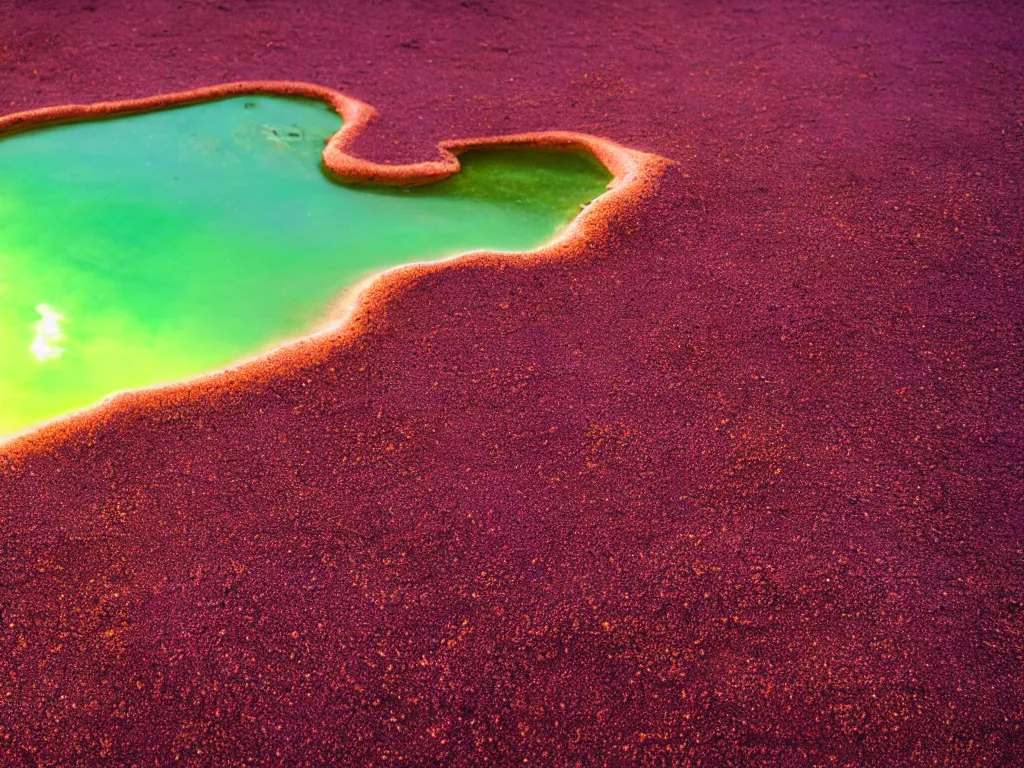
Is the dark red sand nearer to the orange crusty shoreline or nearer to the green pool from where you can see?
the orange crusty shoreline

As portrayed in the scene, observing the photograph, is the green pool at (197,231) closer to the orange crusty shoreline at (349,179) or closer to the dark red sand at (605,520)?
the orange crusty shoreline at (349,179)

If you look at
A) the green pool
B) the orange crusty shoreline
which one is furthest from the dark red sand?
the green pool

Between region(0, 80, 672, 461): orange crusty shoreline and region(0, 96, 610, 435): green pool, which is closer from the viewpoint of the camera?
region(0, 80, 672, 461): orange crusty shoreline

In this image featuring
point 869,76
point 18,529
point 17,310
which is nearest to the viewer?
point 18,529

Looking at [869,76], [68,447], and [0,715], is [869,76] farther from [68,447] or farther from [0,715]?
[0,715]

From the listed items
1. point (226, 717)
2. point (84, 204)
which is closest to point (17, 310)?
point (84, 204)

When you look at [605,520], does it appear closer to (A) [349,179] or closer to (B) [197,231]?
(B) [197,231]

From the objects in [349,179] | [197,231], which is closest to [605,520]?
[197,231]
